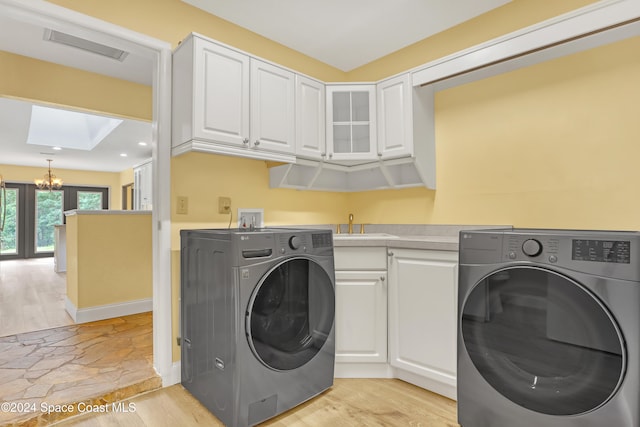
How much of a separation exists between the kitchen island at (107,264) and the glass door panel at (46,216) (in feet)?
19.5

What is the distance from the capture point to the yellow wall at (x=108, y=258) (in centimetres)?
327

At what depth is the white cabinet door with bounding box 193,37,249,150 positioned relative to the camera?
2.01m

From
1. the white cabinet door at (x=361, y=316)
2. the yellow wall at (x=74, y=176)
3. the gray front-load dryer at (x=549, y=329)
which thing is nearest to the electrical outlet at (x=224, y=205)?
the white cabinet door at (x=361, y=316)

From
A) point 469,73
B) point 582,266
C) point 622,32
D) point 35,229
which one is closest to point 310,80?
point 469,73

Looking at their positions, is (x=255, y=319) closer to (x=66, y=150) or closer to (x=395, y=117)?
(x=395, y=117)

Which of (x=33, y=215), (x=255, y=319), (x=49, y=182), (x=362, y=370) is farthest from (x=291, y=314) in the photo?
(x=33, y=215)

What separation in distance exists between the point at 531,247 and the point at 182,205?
77.0 inches

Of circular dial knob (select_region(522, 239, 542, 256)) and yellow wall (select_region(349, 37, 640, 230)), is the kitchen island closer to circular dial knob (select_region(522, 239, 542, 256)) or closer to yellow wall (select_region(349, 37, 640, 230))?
yellow wall (select_region(349, 37, 640, 230))

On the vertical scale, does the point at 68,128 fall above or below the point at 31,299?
above

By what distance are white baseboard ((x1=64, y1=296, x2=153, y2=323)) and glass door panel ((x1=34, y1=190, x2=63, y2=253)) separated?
600 centimetres

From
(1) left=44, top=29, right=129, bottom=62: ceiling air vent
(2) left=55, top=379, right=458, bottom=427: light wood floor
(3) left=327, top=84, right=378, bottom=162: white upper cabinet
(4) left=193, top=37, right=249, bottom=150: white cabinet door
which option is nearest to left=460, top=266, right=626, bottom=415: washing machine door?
(2) left=55, top=379, right=458, bottom=427: light wood floor

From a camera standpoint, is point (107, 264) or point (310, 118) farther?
point (107, 264)

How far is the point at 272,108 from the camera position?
2361 mm

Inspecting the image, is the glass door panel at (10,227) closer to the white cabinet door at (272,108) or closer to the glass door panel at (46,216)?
the glass door panel at (46,216)
